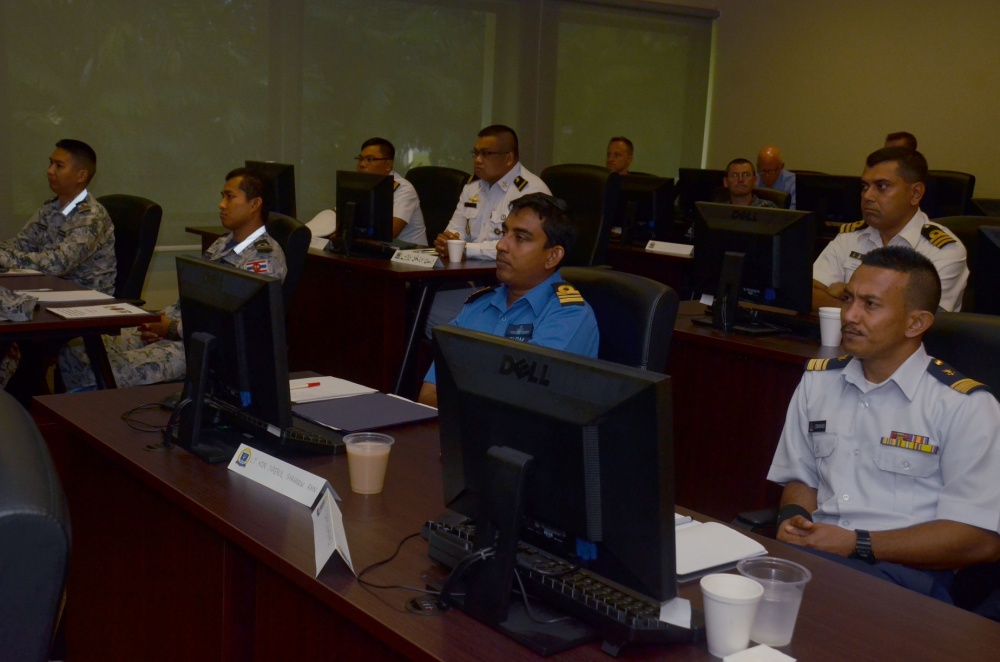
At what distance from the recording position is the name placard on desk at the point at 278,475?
1750 mm

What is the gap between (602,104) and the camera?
8.73 m

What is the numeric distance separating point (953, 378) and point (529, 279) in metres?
1.05

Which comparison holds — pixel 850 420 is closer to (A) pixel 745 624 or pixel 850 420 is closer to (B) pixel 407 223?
(A) pixel 745 624

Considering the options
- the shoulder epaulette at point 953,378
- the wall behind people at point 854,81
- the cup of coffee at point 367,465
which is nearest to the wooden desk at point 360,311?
the cup of coffee at point 367,465

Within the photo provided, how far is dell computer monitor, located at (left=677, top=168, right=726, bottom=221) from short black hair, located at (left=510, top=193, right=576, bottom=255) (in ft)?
13.5

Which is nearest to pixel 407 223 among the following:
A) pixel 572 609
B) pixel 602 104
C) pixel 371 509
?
pixel 602 104

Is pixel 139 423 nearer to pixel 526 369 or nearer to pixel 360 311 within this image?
pixel 526 369

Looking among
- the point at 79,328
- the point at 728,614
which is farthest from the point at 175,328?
the point at 728,614

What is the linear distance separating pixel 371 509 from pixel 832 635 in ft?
2.52

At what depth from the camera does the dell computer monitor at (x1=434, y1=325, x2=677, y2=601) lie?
1.22 metres

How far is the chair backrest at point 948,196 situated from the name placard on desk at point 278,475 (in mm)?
5129

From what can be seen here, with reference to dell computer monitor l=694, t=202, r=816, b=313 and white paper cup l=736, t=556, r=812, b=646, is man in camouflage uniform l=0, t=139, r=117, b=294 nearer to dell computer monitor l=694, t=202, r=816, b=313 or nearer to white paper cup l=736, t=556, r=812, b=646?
dell computer monitor l=694, t=202, r=816, b=313

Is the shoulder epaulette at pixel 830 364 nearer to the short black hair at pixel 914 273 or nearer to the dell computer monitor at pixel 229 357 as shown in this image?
the short black hair at pixel 914 273

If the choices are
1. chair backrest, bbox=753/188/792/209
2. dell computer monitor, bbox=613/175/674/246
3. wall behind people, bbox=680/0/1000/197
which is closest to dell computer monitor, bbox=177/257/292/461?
chair backrest, bbox=753/188/792/209
